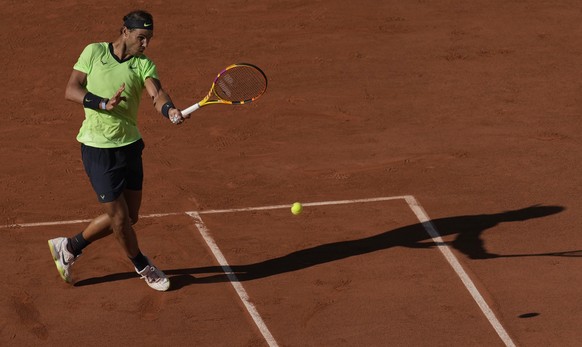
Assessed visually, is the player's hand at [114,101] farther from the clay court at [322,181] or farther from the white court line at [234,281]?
the white court line at [234,281]

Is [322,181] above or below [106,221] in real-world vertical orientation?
below

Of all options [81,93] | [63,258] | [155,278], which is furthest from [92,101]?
[155,278]

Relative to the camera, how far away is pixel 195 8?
19.7m

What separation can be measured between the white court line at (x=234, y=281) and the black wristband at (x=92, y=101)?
2.52m

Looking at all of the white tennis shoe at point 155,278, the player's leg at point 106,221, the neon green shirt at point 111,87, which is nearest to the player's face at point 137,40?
the neon green shirt at point 111,87

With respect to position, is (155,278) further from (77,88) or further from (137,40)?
(137,40)

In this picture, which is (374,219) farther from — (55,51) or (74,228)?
(55,51)

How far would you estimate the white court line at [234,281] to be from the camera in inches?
495

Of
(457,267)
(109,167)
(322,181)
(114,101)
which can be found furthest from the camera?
(322,181)

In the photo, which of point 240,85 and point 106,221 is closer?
point 106,221

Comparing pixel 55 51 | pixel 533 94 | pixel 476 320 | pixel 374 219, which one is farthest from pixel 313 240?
pixel 55 51

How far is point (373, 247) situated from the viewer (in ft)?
46.2

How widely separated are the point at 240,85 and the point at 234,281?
1.99 m

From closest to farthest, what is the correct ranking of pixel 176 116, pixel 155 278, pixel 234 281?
pixel 176 116 → pixel 155 278 → pixel 234 281
